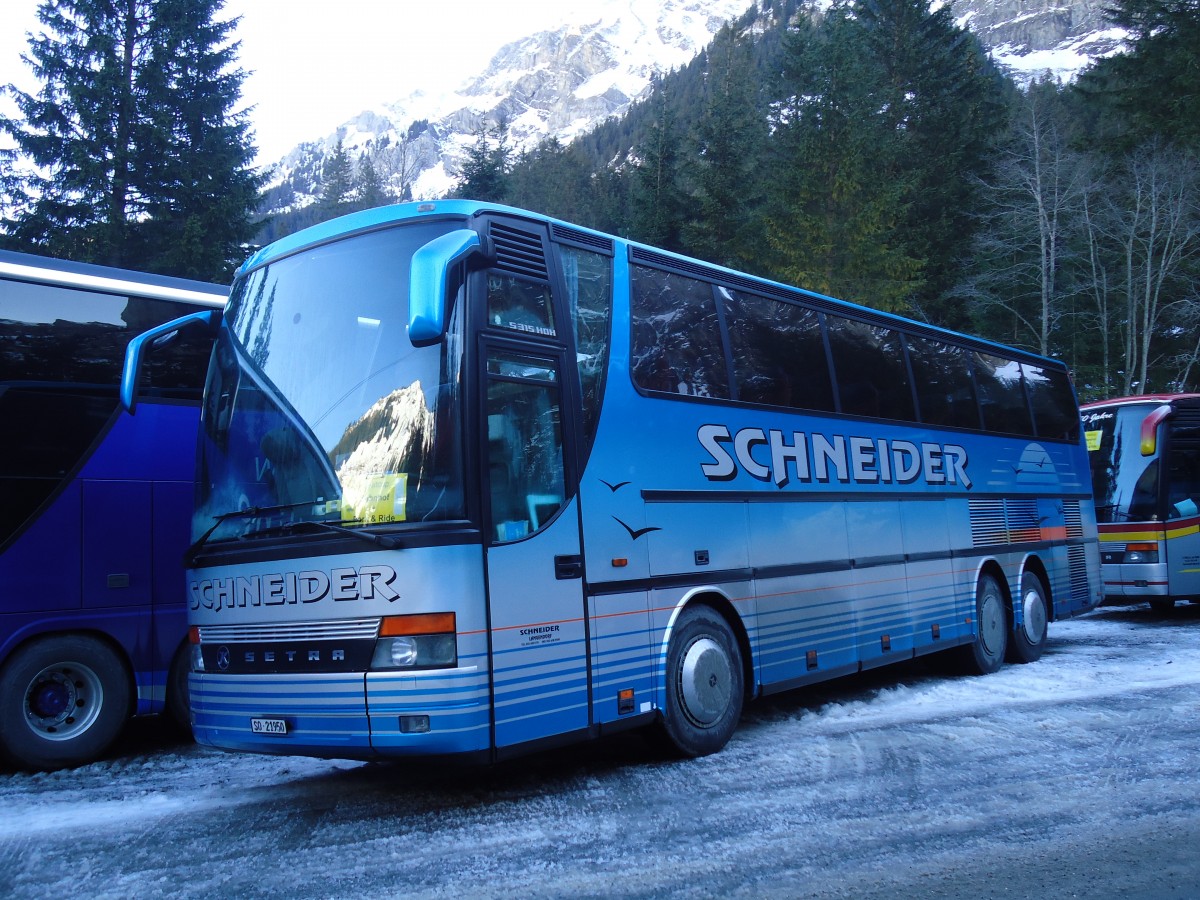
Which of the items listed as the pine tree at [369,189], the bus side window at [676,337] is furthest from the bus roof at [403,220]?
the pine tree at [369,189]

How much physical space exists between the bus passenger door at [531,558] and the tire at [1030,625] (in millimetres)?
7344

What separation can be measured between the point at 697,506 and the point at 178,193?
25.5m

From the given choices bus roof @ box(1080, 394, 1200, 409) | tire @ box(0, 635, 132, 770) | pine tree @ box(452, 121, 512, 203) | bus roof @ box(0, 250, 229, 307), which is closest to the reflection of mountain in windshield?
tire @ box(0, 635, 132, 770)

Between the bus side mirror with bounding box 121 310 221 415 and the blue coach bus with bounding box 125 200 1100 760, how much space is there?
0.03 meters

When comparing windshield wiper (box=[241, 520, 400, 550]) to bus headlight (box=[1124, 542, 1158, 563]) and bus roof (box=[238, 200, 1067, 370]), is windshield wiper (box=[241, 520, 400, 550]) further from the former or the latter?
bus headlight (box=[1124, 542, 1158, 563])

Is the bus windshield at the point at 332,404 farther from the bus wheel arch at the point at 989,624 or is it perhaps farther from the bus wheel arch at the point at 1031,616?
the bus wheel arch at the point at 1031,616

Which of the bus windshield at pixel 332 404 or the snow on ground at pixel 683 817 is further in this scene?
the bus windshield at pixel 332 404

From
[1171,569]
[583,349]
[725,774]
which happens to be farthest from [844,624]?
[1171,569]

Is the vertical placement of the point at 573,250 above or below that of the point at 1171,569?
above

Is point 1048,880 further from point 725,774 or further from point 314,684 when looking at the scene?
point 314,684

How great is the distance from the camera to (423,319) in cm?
508

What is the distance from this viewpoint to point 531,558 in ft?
20.0

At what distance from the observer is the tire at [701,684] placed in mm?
7152

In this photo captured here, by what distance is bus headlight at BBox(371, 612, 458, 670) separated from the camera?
5598 mm
